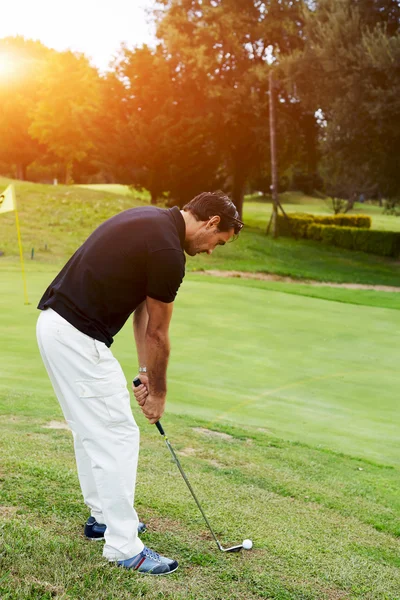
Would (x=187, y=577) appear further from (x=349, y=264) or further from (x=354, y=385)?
(x=349, y=264)

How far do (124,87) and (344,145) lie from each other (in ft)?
43.7

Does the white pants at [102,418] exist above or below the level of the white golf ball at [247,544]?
above

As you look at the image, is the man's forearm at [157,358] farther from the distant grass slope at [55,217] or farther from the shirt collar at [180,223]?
the distant grass slope at [55,217]

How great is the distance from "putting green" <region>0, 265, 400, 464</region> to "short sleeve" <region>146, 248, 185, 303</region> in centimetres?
330

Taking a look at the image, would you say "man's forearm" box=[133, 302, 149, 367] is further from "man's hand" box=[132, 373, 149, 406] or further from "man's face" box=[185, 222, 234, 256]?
"man's face" box=[185, 222, 234, 256]

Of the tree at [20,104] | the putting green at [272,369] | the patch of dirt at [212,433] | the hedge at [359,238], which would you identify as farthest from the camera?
the tree at [20,104]

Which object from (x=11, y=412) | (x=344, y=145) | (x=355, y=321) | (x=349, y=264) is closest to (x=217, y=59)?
(x=344, y=145)

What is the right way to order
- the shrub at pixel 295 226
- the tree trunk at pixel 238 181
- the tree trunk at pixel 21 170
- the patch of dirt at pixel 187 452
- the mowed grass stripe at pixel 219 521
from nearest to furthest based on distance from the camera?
the mowed grass stripe at pixel 219 521
the patch of dirt at pixel 187 452
the shrub at pixel 295 226
the tree trunk at pixel 238 181
the tree trunk at pixel 21 170

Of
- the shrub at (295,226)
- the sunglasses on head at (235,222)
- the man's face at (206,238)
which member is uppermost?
the sunglasses on head at (235,222)

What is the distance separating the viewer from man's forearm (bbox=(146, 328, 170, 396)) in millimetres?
3564

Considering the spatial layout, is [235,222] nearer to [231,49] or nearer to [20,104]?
[231,49]

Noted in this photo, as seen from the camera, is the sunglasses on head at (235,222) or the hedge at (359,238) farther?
the hedge at (359,238)

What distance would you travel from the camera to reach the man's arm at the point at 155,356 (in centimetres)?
349

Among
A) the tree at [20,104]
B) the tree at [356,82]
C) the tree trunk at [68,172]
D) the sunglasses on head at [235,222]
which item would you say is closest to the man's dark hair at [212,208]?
the sunglasses on head at [235,222]
